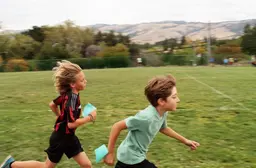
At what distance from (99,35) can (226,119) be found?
71.6 m

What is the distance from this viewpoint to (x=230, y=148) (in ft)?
17.8

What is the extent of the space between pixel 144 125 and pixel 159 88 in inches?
13.6

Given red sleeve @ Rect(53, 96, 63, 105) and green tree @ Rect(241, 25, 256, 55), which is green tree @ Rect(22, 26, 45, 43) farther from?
red sleeve @ Rect(53, 96, 63, 105)

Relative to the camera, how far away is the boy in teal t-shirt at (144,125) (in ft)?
10.1

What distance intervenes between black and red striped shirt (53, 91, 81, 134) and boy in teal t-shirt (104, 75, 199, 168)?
741mm

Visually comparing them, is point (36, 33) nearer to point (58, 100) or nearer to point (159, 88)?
point (58, 100)

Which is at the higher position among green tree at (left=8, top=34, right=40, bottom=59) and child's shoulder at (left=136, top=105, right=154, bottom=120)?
child's shoulder at (left=136, top=105, right=154, bottom=120)

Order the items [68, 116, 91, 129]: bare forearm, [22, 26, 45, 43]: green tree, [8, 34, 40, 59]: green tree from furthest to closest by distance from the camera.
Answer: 1. [22, 26, 45, 43]: green tree
2. [8, 34, 40, 59]: green tree
3. [68, 116, 91, 129]: bare forearm

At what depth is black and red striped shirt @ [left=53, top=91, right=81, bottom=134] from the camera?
373cm

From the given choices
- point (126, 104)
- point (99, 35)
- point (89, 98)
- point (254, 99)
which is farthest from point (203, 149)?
point (99, 35)

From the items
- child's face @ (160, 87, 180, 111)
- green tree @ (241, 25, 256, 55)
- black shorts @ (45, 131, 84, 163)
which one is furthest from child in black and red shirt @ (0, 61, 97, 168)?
green tree @ (241, 25, 256, 55)

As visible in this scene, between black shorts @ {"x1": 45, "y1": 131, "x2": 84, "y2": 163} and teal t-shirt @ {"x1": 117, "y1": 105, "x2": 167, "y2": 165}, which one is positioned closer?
teal t-shirt @ {"x1": 117, "y1": 105, "x2": 167, "y2": 165}

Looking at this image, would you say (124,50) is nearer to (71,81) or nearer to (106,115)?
(106,115)

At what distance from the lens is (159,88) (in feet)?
10.2
